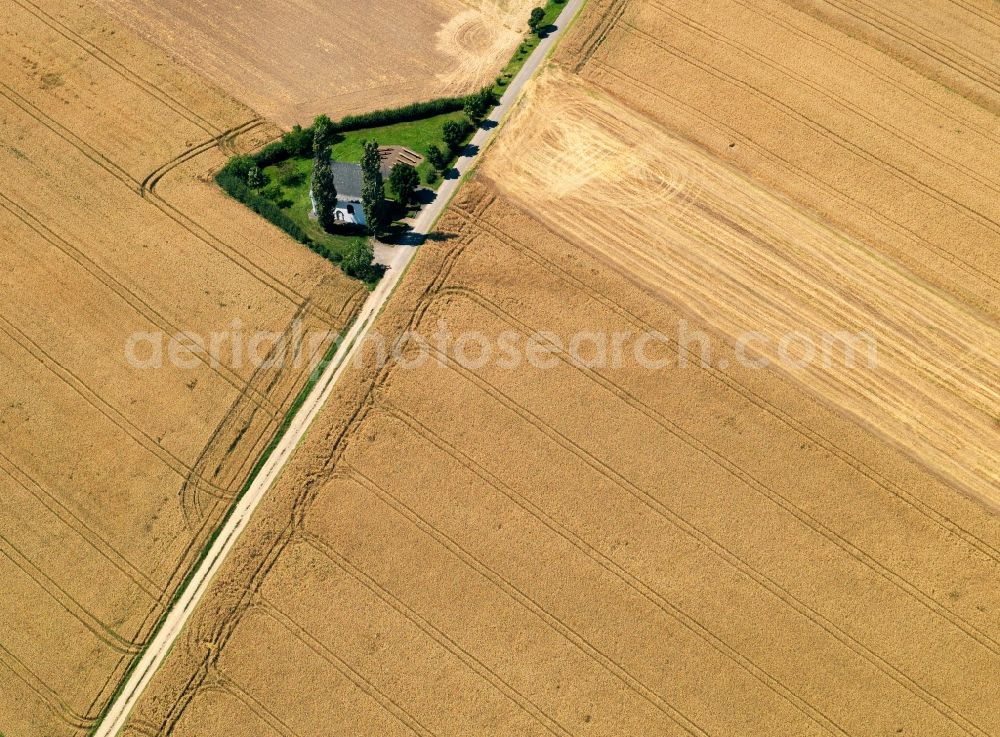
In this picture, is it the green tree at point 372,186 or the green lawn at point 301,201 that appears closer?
the green tree at point 372,186

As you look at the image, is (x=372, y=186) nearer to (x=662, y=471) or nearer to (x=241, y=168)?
(x=241, y=168)

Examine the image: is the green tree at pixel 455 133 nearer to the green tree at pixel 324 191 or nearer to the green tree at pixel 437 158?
the green tree at pixel 437 158

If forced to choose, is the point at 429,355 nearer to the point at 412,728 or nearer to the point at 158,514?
the point at 158,514

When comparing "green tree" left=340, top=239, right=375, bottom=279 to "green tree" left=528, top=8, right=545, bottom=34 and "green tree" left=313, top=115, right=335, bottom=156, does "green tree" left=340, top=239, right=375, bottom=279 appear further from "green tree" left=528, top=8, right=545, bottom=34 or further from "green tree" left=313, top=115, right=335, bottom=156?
"green tree" left=528, top=8, right=545, bottom=34

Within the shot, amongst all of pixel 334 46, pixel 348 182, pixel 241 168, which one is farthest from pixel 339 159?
pixel 334 46

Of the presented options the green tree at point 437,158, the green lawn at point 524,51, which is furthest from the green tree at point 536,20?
the green tree at point 437,158

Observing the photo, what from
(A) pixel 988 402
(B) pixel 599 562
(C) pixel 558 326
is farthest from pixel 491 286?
(A) pixel 988 402
